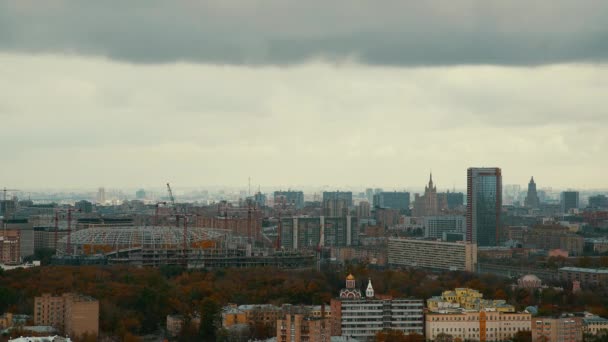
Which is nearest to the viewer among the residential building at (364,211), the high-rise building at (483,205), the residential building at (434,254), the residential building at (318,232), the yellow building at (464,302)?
the yellow building at (464,302)

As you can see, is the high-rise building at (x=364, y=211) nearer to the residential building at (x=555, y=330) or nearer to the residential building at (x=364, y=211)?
the residential building at (x=364, y=211)

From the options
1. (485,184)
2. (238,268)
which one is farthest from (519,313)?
(485,184)

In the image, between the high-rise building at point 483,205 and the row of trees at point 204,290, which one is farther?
the high-rise building at point 483,205

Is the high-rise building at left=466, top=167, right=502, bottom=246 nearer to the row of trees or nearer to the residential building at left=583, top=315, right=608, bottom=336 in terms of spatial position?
the row of trees

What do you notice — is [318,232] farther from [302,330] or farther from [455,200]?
[455,200]

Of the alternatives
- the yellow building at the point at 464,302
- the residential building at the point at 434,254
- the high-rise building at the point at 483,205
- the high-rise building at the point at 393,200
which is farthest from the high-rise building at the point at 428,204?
the yellow building at the point at 464,302

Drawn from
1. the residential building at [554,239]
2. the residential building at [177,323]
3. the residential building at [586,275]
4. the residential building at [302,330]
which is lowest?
the residential building at [177,323]

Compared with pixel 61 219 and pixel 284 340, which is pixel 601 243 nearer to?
pixel 61 219

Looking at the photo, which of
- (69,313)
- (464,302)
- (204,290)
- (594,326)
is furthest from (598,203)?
(69,313)
